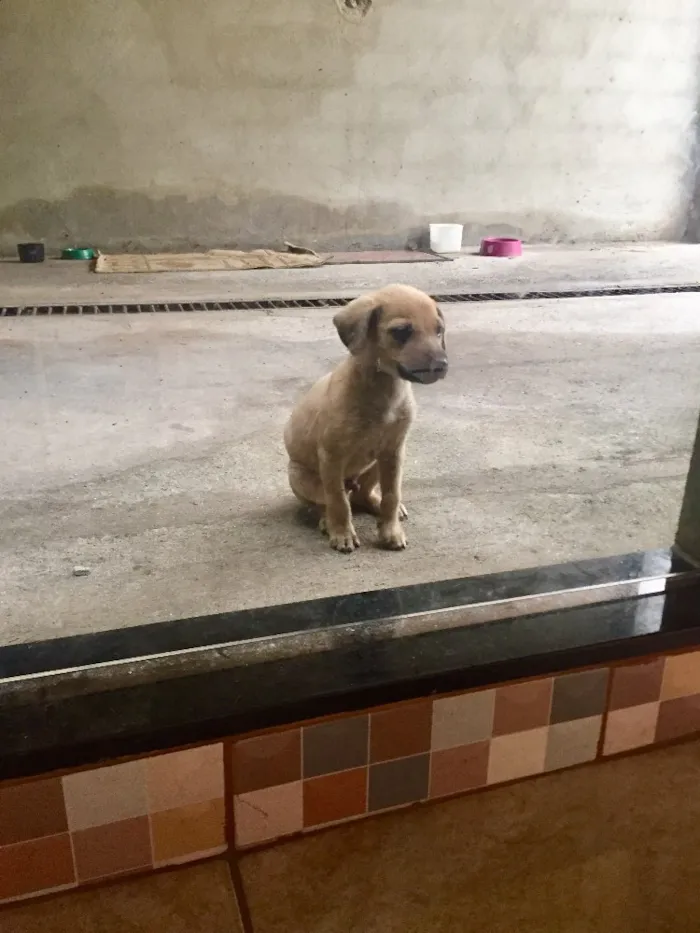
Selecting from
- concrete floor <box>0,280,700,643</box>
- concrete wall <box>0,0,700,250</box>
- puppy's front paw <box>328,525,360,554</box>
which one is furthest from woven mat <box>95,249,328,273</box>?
puppy's front paw <box>328,525,360,554</box>

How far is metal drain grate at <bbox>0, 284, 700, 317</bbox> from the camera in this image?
8.26 feet

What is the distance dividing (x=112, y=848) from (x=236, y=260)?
10.5ft

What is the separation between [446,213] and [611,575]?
3754 mm

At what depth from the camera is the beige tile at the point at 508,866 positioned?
574mm

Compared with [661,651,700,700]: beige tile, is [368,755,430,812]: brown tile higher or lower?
lower

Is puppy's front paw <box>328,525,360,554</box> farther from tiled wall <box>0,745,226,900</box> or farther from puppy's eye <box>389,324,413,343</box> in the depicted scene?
tiled wall <box>0,745,226,900</box>

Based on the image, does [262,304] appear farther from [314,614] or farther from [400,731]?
[400,731]

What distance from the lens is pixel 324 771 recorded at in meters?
0.59

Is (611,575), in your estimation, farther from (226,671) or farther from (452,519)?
(452,519)

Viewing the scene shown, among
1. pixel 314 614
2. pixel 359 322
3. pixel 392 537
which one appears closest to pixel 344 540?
pixel 392 537

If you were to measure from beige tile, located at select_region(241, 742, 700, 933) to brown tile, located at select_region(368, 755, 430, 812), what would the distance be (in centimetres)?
1

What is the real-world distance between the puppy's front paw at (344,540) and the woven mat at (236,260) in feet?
8.02

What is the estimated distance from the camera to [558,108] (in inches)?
168

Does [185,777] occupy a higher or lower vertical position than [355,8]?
lower
